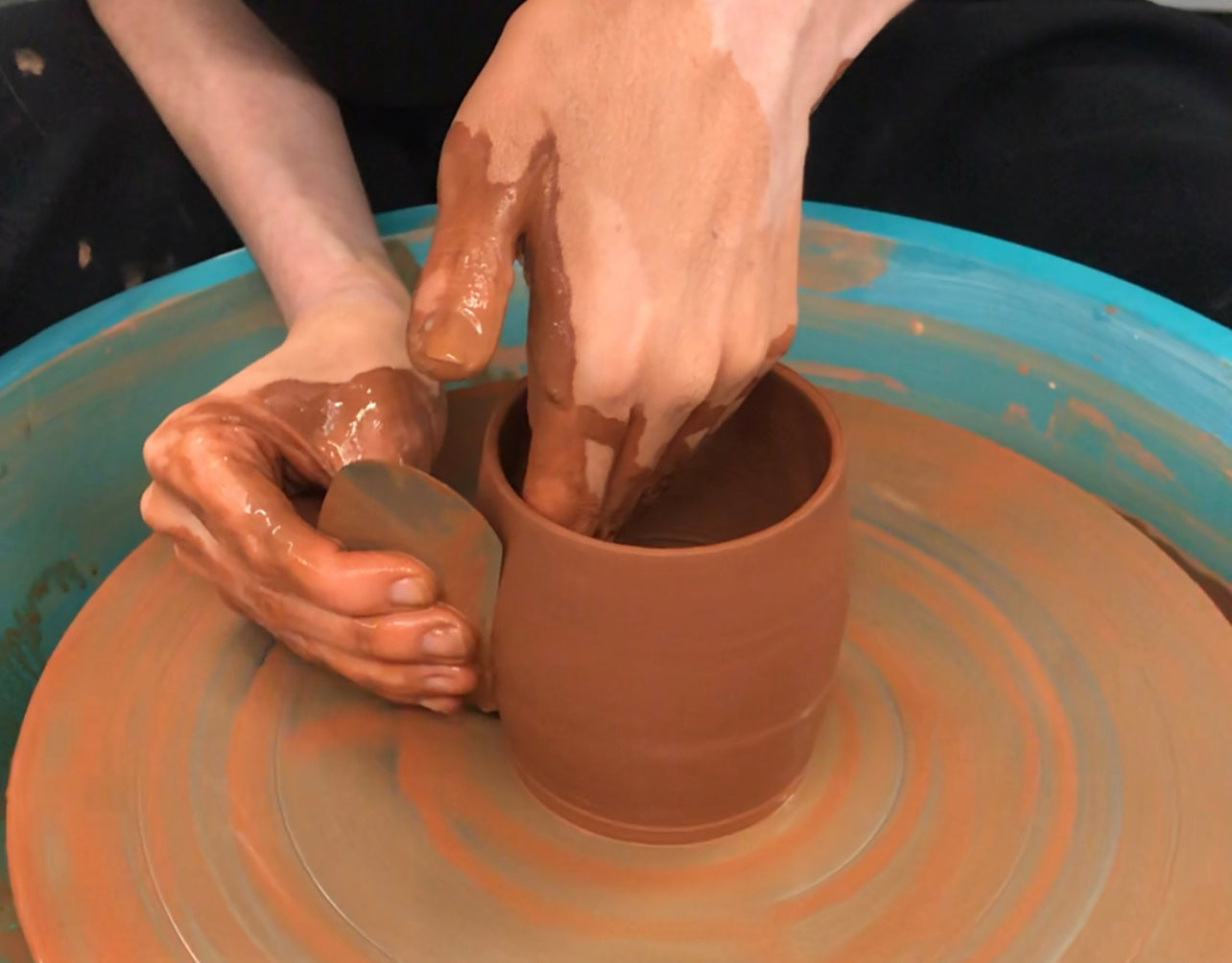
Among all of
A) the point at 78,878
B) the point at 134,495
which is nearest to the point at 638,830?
the point at 78,878

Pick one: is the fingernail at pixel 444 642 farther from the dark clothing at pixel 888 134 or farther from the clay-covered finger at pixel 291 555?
the dark clothing at pixel 888 134

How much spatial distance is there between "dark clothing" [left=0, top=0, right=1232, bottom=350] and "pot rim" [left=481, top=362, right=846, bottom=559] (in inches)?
28.1

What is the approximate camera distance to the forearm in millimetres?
1229

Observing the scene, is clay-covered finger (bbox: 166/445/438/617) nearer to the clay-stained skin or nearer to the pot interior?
the clay-stained skin

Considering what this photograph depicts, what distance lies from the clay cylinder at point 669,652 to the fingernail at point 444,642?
0.03 m

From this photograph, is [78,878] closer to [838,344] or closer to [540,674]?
[540,674]

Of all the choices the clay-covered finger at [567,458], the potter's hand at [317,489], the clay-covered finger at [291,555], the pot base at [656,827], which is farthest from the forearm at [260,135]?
the pot base at [656,827]

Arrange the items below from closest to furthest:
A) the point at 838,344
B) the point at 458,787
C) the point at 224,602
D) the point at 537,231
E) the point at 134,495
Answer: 1. the point at 537,231
2. the point at 458,787
3. the point at 224,602
4. the point at 134,495
5. the point at 838,344

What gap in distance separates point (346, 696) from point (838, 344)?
2.44 ft

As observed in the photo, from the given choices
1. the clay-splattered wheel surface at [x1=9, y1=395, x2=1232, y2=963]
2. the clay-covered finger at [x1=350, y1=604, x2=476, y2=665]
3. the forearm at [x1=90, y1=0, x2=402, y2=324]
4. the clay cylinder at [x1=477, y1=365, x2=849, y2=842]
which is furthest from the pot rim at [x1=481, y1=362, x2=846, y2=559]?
the forearm at [x1=90, y1=0, x2=402, y2=324]

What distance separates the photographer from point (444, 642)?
0.83 meters

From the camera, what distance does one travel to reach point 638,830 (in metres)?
0.84

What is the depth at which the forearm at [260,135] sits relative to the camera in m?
1.23

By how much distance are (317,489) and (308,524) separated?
0.15 meters
